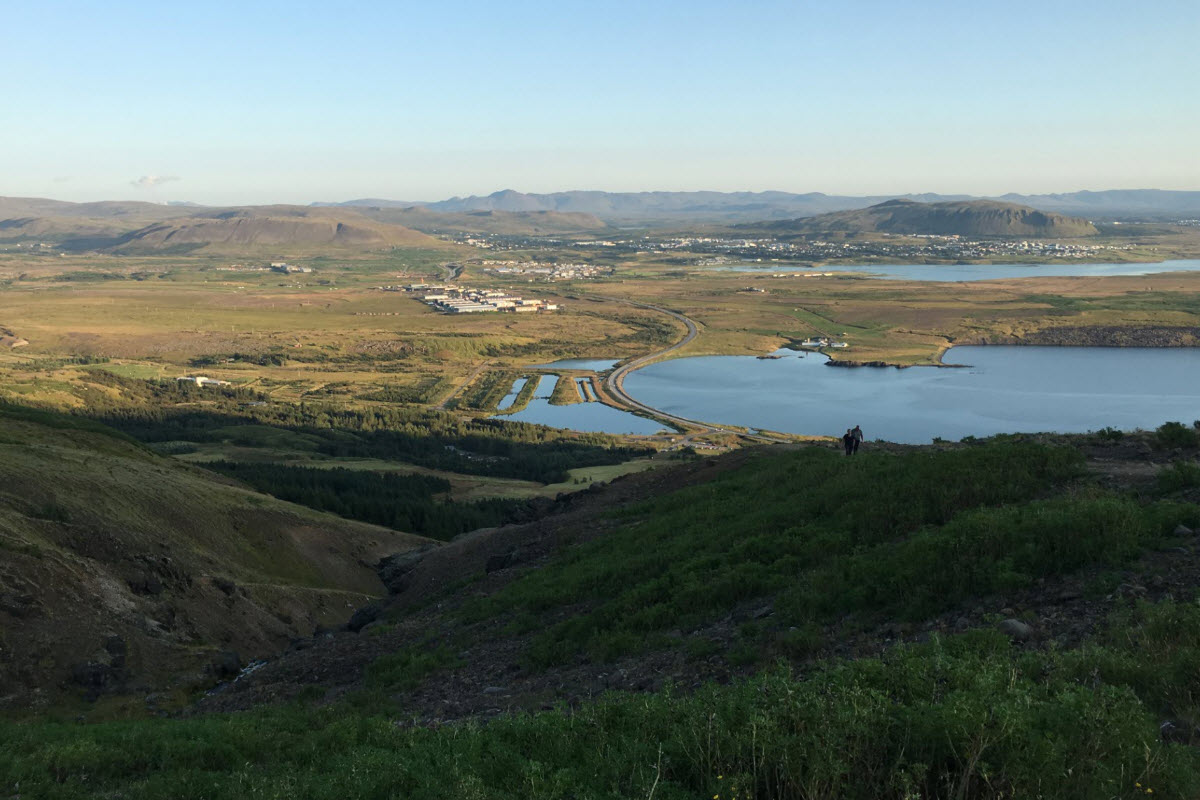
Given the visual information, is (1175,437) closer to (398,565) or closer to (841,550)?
(841,550)

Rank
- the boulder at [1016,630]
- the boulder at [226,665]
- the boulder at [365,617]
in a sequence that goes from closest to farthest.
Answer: the boulder at [1016,630] < the boulder at [226,665] < the boulder at [365,617]

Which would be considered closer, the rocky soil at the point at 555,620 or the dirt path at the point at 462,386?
the rocky soil at the point at 555,620

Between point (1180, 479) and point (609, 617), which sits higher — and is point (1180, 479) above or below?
above

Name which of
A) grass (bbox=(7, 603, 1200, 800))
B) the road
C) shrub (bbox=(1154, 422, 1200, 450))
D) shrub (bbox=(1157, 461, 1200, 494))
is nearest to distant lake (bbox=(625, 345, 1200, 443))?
the road

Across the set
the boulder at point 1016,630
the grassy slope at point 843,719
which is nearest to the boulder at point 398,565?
the grassy slope at point 843,719

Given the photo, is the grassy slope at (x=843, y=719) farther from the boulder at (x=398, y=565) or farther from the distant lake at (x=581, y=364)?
the distant lake at (x=581, y=364)

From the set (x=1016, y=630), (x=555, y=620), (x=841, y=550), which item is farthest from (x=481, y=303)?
(x=1016, y=630)
